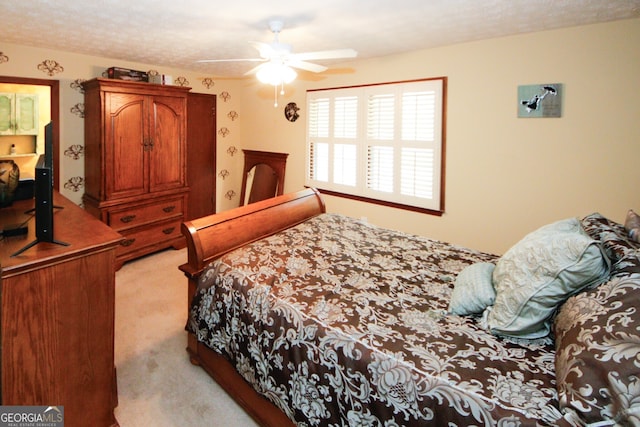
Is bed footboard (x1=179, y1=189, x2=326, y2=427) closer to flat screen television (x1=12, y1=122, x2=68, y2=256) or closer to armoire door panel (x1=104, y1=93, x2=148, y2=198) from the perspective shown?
flat screen television (x1=12, y1=122, x2=68, y2=256)

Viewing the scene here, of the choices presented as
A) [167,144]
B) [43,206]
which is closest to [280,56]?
[43,206]

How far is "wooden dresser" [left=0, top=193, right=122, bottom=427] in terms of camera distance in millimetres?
1384

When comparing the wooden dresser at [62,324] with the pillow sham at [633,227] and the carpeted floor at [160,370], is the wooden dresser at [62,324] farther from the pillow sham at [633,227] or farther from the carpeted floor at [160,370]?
→ the pillow sham at [633,227]

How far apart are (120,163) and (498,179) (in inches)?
150

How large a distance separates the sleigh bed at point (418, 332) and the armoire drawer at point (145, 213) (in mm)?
2075

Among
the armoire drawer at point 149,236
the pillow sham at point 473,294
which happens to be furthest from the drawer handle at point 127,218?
the pillow sham at point 473,294

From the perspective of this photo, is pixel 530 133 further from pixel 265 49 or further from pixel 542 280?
pixel 265 49

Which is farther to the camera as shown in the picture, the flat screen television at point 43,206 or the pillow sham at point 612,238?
the flat screen television at point 43,206

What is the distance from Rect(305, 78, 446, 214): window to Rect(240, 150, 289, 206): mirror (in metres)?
0.52

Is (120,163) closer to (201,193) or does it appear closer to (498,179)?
(201,193)

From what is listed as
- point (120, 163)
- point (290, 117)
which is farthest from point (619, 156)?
point (120, 163)

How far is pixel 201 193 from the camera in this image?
5301mm

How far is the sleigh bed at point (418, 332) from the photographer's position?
3.59 ft

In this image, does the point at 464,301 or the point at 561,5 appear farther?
the point at 561,5
